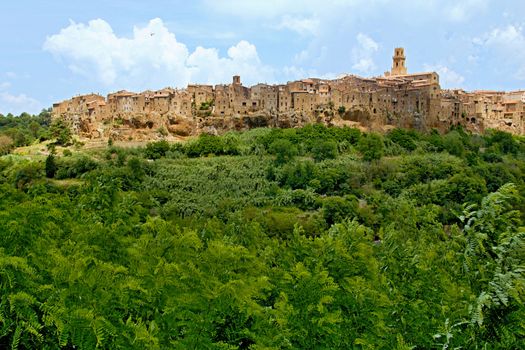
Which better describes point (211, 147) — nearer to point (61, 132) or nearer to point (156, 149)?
point (156, 149)

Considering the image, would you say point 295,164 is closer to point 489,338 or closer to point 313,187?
point 313,187

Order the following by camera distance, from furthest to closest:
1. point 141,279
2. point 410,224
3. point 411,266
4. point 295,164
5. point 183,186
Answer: point 295,164 < point 183,186 < point 410,224 < point 411,266 < point 141,279

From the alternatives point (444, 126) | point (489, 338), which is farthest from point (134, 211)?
point (444, 126)

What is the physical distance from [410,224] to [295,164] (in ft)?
116

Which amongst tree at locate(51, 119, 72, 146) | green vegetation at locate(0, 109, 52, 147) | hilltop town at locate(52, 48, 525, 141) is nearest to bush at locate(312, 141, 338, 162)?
hilltop town at locate(52, 48, 525, 141)

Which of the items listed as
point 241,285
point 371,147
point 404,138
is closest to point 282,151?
point 371,147

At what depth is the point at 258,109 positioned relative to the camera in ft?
210

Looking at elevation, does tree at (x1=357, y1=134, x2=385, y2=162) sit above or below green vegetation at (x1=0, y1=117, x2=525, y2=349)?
below

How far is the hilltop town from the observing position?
62.5 m

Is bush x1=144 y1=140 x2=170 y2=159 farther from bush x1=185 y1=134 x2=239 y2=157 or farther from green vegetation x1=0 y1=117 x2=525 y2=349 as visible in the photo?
green vegetation x1=0 y1=117 x2=525 y2=349

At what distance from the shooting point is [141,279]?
316 inches

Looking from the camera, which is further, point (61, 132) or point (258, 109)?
point (258, 109)

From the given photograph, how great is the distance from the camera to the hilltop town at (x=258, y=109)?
2461 inches

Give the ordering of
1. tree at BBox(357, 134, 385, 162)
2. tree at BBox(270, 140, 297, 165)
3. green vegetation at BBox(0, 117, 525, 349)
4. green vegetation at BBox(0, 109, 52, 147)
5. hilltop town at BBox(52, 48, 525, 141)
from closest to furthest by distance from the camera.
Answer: green vegetation at BBox(0, 117, 525, 349) < tree at BBox(270, 140, 297, 165) < tree at BBox(357, 134, 385, 162) < hilltop town at BBox(52, 48, 525, 141) < green vegetation at BBox(0, 109, 52, 147)
